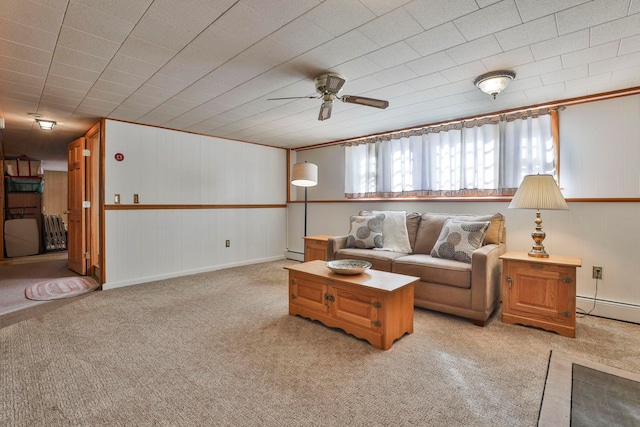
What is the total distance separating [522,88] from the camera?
2754 mm

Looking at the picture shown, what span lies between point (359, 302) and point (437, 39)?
186 cm

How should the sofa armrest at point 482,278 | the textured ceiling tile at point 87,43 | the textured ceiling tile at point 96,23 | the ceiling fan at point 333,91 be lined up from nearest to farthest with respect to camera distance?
the textured ceiling tile at point 96,23 → the textured ceiling tile at point 87,43 → the ceiling fan at point 333,91 → the sofa armrest at point 482,278

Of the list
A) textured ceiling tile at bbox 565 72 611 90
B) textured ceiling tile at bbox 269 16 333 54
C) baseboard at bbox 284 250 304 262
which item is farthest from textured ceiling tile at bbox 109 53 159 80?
baseboard at bbox 284 250 304 262

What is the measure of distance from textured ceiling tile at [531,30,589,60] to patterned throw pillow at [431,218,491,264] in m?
1.49

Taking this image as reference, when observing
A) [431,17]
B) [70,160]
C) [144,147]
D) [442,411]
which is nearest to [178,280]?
[144,147]

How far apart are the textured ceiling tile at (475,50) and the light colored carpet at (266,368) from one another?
6.80 feet

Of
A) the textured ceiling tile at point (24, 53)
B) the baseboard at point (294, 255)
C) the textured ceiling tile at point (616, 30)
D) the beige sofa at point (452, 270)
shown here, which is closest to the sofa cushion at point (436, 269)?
the beige sofa at point (452, 270)

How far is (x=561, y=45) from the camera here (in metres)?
2.01

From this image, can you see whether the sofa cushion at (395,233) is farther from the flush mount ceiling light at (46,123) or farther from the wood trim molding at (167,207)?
the flush mount ceiling light at (46,123)

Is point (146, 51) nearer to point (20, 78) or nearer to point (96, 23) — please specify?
point (96, 23)

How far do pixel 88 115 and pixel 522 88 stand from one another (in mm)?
4654

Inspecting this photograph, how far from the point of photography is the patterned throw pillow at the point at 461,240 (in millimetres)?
2914

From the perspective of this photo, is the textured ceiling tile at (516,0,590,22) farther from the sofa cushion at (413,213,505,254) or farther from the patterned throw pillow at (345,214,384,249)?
the patterned throw pillow at (345,214,384,249)

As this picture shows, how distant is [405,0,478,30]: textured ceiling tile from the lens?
161 cm
